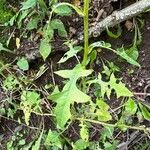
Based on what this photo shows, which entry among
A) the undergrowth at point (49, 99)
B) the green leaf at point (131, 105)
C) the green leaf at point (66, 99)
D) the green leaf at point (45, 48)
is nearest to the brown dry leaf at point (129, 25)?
the undergrowth at point (49, 99)

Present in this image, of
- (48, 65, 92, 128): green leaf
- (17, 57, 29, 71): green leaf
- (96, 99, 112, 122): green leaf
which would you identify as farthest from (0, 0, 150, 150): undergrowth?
(48, 65, 92, 128): green leaf

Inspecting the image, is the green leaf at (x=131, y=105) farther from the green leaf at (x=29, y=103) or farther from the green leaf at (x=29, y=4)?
the green leaf at (x=29, y=4)

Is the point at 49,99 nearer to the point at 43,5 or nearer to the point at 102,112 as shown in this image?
the point at 102,112

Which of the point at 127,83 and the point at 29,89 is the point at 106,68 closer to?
the point at 127,83

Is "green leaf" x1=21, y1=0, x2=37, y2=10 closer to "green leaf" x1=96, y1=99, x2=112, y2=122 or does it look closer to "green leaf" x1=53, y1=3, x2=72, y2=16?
"green leaf" x1=53, y1=3, x2=72, y2=16

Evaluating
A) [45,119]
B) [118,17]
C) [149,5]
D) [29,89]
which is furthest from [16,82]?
[149,5]
